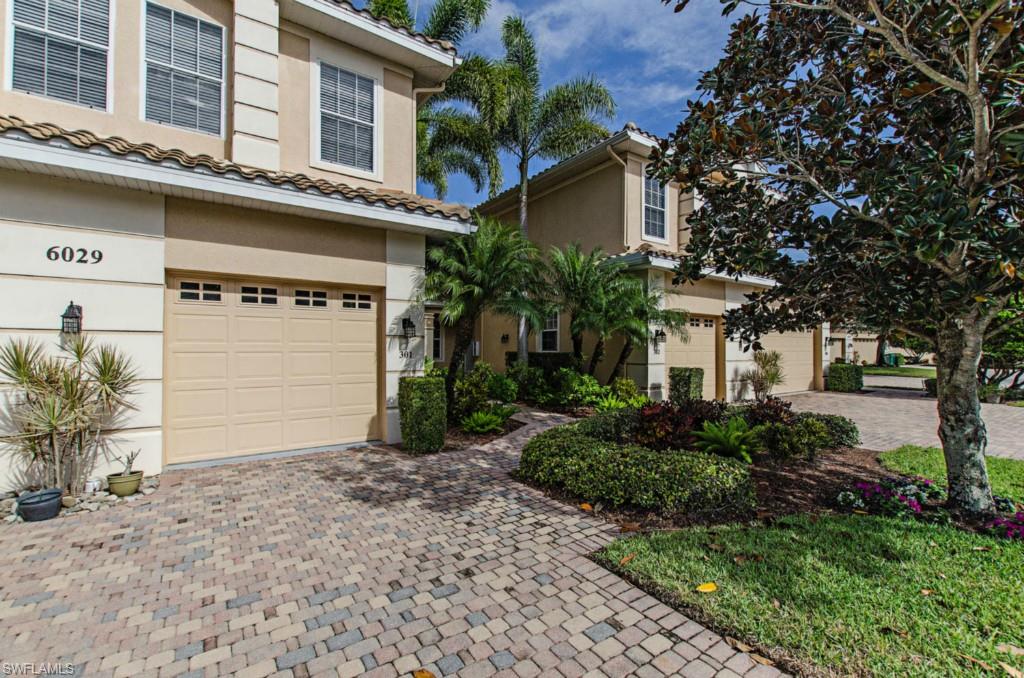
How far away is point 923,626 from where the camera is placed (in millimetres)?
2760

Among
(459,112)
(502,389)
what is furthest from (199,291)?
(459,112)

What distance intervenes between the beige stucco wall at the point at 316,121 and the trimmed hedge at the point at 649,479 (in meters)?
6.44

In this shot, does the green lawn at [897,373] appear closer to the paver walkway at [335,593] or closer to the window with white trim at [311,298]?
the paver walkway at [335,593]

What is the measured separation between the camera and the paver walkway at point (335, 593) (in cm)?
269

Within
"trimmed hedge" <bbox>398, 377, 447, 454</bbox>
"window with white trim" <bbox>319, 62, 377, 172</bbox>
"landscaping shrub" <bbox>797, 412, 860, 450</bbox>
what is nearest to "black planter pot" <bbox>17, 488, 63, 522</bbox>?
"trimmed hedge" <bbox>398, 377, 447, 454</bbox>

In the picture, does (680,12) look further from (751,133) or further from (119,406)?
(119,406)

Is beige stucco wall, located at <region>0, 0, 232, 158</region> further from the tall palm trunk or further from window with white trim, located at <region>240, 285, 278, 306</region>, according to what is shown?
the tall palm trunk

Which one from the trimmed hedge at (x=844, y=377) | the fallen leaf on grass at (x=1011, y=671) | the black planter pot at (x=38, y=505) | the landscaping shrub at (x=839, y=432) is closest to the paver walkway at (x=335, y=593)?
the black planter pot at (x=38, y=505)

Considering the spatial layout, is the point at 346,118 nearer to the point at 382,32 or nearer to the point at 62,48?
the point at 382,32

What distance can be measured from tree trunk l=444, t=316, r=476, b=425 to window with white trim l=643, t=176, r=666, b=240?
7211 millimetres

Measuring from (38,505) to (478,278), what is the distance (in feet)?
21.1

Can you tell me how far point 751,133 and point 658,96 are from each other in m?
4.79

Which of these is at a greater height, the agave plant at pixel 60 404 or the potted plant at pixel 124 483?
the agave plant at pixel 60 404

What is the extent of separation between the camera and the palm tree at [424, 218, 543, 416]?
27.5 ft
